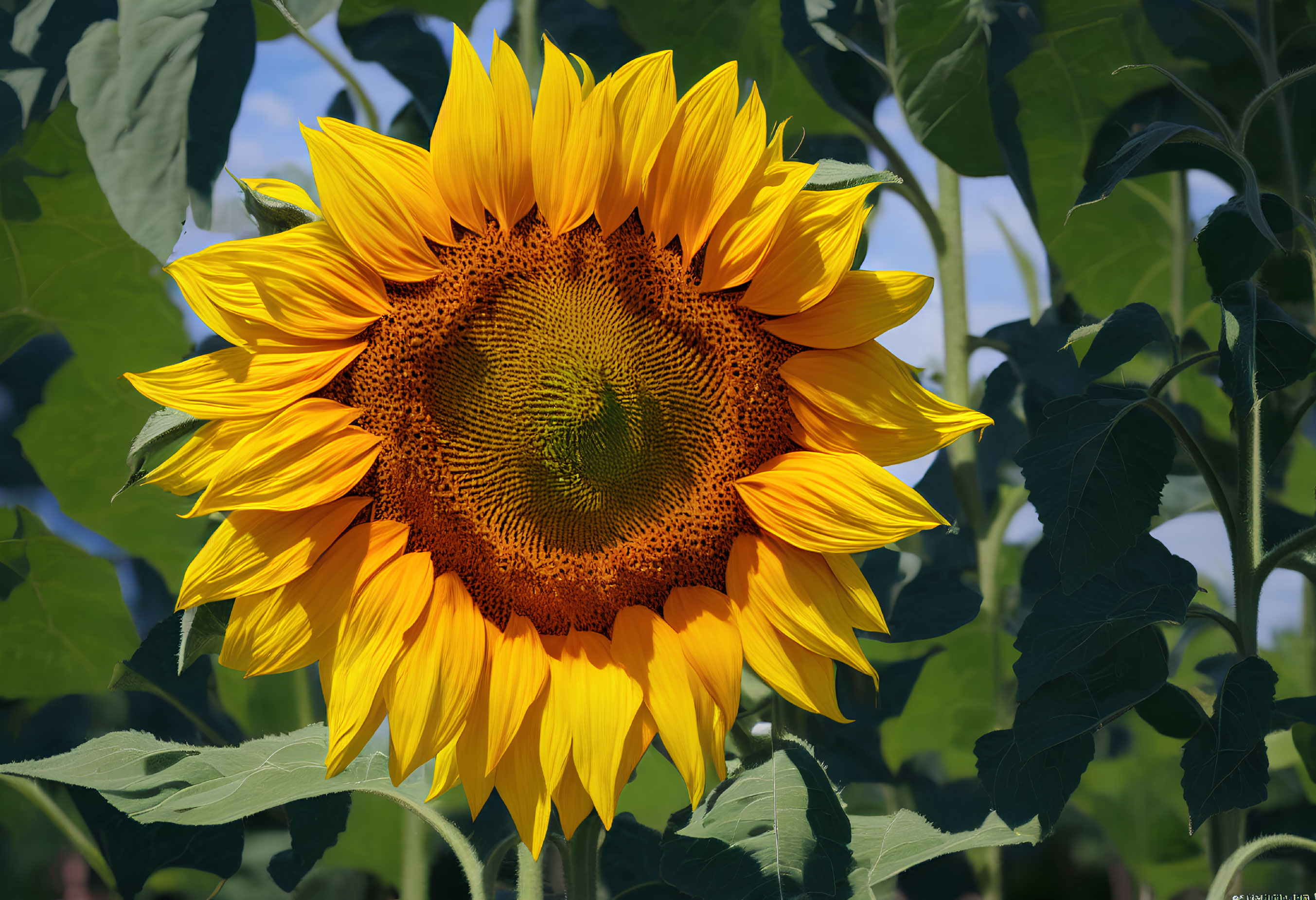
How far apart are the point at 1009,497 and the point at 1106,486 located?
0.28 m

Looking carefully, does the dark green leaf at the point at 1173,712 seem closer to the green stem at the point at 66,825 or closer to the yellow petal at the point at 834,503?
the yellow petal at the point at 834,503

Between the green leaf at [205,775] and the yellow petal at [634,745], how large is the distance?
0.18m

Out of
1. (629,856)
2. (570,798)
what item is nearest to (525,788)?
(570,798)

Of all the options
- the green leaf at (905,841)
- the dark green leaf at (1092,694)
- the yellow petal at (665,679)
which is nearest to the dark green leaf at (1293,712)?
the dark green leaf at (1092,694)

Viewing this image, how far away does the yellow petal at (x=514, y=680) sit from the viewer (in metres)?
0.53

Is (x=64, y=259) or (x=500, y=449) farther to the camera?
(x=64, y=259)

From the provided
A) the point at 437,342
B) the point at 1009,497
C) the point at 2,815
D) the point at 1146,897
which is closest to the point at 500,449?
the point at 437,342

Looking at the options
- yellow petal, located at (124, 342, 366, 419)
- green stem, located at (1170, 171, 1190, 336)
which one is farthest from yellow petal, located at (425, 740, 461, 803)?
green stem, located at (1170, 171, 1190, 336)

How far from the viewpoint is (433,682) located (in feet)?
1.71

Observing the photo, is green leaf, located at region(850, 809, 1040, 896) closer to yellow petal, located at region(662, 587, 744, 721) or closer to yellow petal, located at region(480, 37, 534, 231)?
yellow petal, located at region(662, 587, 744, 721)

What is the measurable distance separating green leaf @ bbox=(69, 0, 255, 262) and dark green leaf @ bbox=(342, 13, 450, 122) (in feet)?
0.31

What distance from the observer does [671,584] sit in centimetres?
57

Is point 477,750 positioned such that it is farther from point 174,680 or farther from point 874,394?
point 174,680

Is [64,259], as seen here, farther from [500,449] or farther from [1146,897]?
[1146,897]
